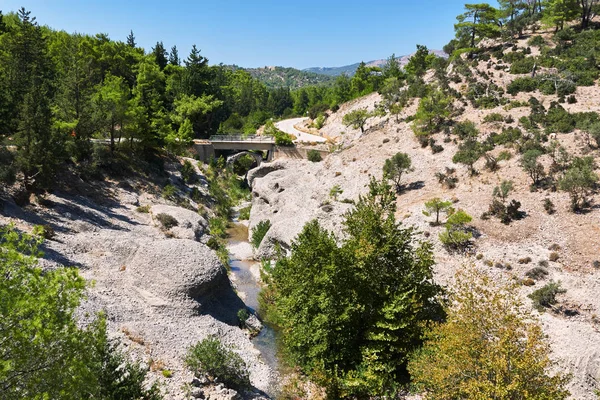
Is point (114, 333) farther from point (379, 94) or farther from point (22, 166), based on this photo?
point (379, 94)

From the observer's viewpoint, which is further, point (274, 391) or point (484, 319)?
point (274, 391)

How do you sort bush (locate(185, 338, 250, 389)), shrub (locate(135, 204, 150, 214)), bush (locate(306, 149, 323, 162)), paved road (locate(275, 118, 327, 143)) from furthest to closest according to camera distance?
paved road (locate(275, 118, 327, 143)) → bush (locate(306, 149, 323, 162)) → shrub (locate(135, 204, 150, 214)) → bush (locate(185, 338, 250, 389))

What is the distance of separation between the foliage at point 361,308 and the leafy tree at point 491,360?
408 cm

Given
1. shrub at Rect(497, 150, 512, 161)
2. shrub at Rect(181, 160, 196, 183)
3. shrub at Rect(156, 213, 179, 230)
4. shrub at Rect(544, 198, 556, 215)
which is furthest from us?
shrub at Rect(181, 160, 196, 183)

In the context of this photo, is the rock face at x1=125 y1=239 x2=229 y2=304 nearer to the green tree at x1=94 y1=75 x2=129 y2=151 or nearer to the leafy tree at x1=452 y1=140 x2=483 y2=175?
the green tree at x1=94 y1=75 x2=129 y2=151

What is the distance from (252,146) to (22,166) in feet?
143

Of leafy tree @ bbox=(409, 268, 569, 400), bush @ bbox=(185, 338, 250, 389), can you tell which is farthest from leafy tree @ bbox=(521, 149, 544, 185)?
bush @ bbox=(185, 338, 250, 389)

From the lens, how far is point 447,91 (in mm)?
67375

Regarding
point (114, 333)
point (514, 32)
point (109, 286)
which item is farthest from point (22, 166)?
point (514, 32)

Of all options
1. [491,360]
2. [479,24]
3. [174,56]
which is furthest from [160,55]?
[491,360]

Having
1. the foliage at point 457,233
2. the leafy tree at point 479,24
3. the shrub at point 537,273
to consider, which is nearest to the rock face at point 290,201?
the foliage at point 457,233

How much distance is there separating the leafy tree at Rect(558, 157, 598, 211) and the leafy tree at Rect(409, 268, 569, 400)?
2501 cm

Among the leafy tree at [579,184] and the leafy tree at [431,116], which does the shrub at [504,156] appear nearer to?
the leafy tree at [579,184]

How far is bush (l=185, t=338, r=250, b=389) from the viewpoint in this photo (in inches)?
886
